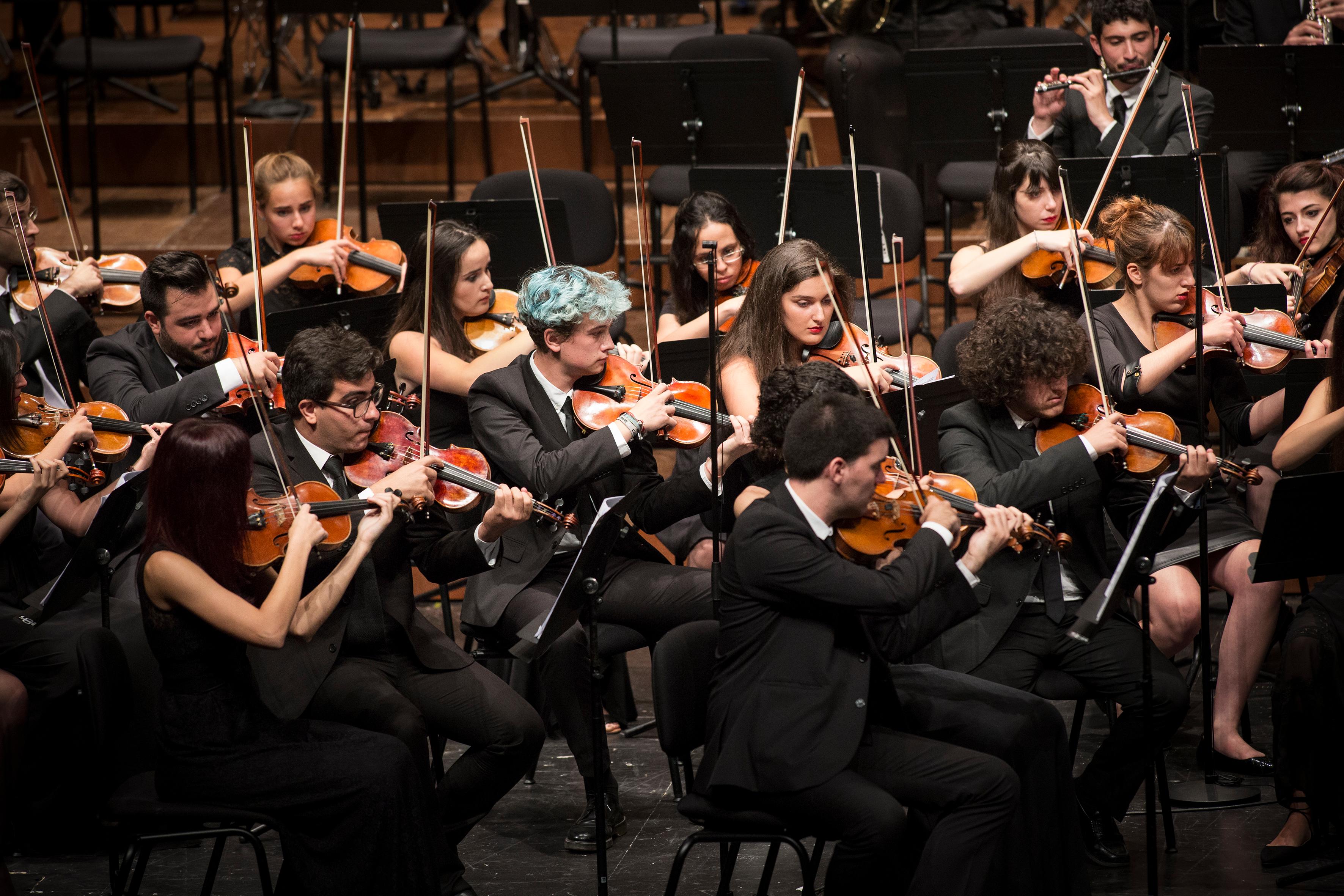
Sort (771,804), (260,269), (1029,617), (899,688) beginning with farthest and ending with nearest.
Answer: (260,269), (1029,617), (899,688), (771,804)

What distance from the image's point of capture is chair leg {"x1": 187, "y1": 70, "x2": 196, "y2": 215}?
632 cm

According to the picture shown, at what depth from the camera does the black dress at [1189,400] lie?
3549 millimetres

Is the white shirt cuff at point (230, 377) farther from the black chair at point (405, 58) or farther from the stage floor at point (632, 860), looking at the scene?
the black chair at point (405, 58)

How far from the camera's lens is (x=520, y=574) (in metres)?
3.36

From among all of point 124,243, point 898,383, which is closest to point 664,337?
point 898,383

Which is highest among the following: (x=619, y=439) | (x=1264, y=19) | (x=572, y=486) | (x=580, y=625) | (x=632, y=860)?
(x=1264, y=19)

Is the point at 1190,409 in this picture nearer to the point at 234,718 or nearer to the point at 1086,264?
the point at 1086,264

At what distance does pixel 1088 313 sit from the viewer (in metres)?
3.40

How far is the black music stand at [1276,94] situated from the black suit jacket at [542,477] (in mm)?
2401

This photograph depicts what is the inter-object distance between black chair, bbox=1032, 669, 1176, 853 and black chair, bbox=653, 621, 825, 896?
0.63 m

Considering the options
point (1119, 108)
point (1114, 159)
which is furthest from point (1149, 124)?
point (1114, 159)

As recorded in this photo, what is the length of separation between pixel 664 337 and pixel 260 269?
1187 millimetres

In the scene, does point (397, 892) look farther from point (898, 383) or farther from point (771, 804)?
point (898, 383)

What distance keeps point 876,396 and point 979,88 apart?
209 cm
